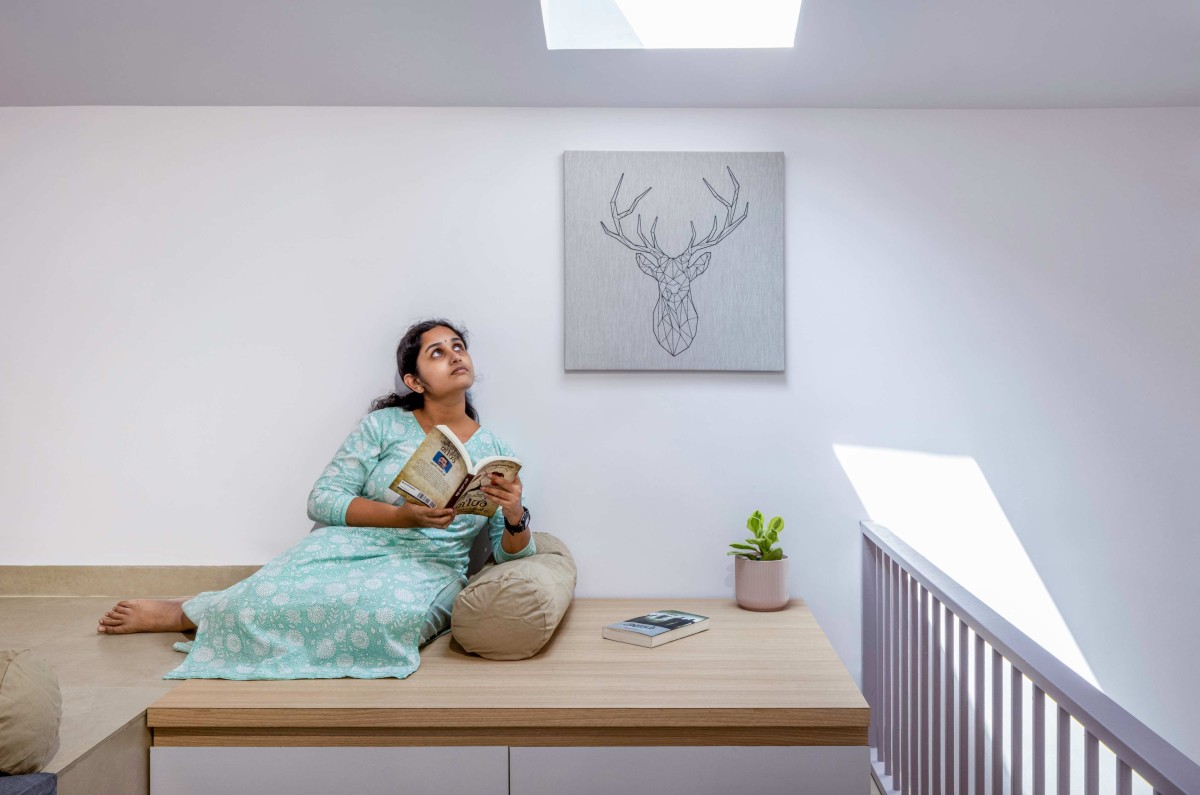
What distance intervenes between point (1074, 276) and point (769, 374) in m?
1.03

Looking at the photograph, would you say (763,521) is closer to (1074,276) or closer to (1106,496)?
(1106,496)

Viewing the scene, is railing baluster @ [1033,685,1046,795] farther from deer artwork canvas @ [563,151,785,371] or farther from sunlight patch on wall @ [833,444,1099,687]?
deer artwork canvas @ [563,151,785,371]

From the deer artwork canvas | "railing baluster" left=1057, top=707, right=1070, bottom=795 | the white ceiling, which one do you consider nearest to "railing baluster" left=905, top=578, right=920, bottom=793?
"railing baluster" left=1057, top=707, right=1070, bottom=795

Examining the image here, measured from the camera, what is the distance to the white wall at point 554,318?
262 cm

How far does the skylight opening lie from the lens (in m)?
2.31

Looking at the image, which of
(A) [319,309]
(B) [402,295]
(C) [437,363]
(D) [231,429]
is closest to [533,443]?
(C) [437,363]

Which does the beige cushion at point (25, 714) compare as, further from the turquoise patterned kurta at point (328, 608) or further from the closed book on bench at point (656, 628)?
the closed book on bench at point (656, 628)

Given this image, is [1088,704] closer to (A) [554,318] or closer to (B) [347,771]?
(B) [347,771]

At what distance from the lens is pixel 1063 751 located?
122 cm

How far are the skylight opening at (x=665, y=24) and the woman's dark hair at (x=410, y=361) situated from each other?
2.93 feet

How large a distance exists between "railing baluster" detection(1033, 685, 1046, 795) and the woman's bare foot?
2058 mm

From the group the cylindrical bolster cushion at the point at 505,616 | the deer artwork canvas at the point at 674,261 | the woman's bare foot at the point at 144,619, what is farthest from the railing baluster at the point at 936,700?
the woman's bare foot at the point at 144,619

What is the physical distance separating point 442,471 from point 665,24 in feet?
4.66

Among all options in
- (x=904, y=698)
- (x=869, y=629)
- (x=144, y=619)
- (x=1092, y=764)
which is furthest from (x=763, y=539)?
(x=144, y=619)
